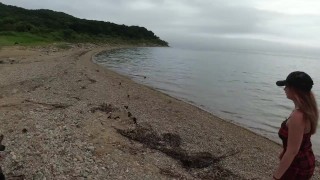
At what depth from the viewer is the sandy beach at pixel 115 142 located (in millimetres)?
9047

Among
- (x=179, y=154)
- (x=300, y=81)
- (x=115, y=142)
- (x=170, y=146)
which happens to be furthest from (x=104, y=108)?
(x=300, y=81)

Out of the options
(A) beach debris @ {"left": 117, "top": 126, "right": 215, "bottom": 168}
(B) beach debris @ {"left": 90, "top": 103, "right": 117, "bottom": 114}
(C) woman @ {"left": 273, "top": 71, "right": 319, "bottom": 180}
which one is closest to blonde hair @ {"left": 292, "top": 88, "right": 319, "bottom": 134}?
(C) woman @ {"left": 273, "top": 71, "right": 319, "bottom": 180}

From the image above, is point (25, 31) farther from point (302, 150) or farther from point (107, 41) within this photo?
point (302, 150)

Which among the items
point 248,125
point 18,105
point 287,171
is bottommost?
point 248,125

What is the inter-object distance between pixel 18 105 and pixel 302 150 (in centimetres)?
1249

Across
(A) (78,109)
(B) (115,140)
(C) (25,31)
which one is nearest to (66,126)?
(B) (115,140)

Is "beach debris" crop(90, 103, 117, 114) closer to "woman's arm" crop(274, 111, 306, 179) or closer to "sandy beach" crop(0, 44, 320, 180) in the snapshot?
"sandy beach" crop(0, 44, 320, 180)

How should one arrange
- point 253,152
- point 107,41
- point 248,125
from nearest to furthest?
point 253,152
point 248,125
point 107,41

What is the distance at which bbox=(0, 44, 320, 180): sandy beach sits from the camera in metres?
9.05

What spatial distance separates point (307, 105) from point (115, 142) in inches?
295

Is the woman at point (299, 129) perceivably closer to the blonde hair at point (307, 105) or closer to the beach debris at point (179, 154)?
Answer: the blonde hair at point (307, 105)

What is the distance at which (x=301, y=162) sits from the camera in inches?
195

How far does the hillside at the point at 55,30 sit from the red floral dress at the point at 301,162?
54.3 m

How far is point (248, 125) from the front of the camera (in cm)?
2077
